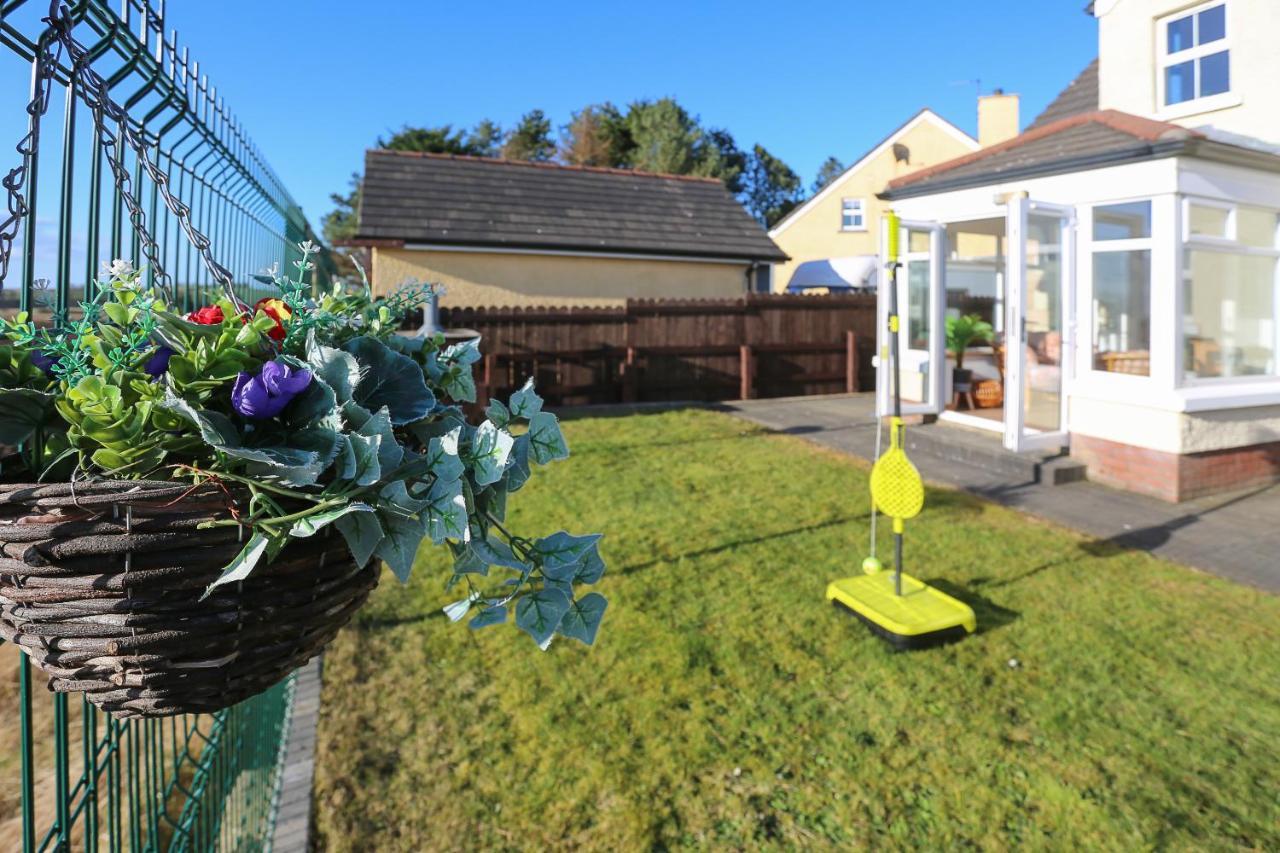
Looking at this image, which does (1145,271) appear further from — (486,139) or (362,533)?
(486,139)

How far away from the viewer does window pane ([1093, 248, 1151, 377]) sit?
7.26 meters

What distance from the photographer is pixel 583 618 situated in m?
1.08

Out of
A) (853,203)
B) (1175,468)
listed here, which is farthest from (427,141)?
(1175,468)

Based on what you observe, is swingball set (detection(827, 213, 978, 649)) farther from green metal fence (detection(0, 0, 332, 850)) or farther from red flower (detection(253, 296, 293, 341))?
red flower (detection(253, 296, 293, 341))

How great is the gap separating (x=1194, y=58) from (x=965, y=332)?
A: 4.17 metres

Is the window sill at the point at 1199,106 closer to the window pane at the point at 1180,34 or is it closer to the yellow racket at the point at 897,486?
the window pane at the point at 1180,34

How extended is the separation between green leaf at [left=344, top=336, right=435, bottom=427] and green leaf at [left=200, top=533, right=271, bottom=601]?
24cm

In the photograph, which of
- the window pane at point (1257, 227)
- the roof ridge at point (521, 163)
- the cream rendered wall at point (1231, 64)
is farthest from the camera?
the roof ridge at point (521, 163)

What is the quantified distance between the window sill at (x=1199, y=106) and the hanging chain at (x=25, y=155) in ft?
37.3

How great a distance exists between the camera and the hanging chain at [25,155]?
0.85 meters

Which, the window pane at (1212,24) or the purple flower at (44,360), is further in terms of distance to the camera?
the window pane at (1212,24)

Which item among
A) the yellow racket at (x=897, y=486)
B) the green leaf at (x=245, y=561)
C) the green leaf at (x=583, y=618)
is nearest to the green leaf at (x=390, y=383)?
the green leaf at (x=245, y=561)

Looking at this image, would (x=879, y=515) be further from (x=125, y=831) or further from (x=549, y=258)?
(x=549, y=258)

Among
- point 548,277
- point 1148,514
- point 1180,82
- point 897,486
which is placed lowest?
point 1148,514
